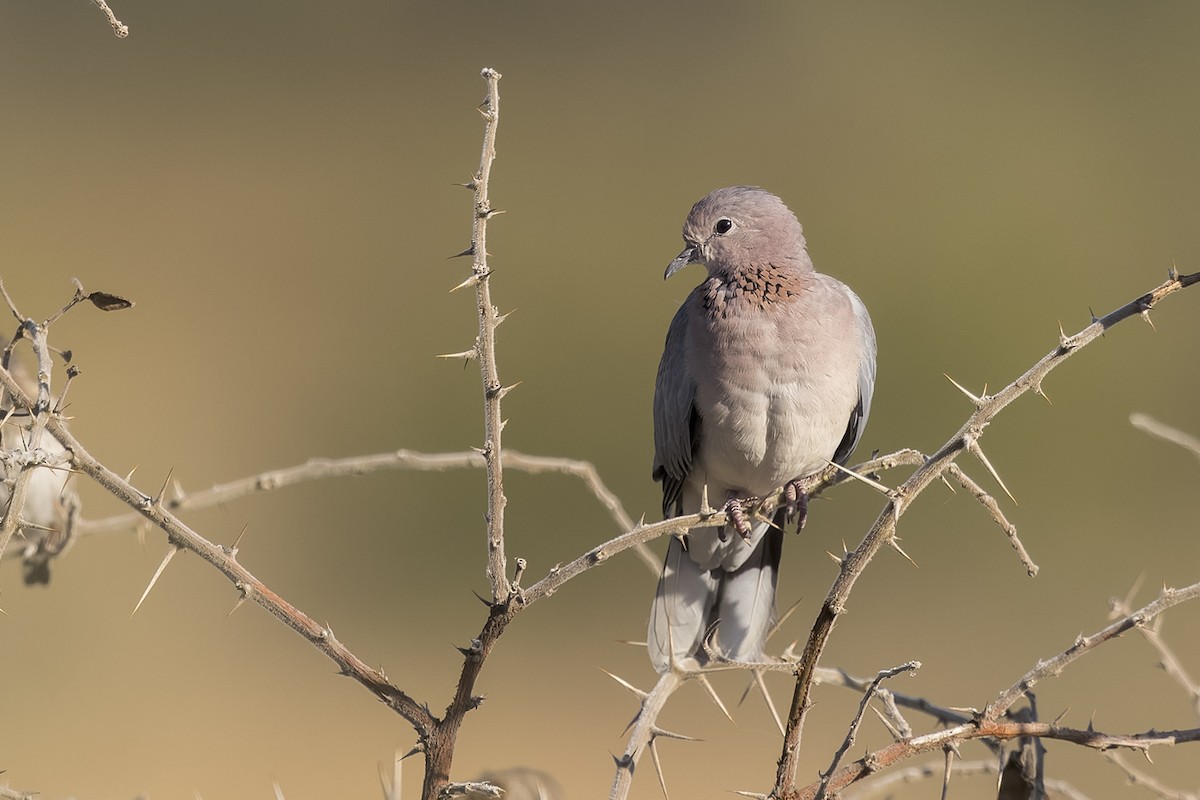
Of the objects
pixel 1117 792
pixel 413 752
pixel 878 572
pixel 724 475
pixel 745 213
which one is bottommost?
pixel 413 752

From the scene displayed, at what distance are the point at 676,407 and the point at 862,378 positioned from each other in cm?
46

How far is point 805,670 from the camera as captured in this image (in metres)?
1.49

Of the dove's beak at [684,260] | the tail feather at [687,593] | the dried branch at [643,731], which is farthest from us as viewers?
the tail feather at [687,593]

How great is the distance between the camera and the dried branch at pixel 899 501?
1478mm

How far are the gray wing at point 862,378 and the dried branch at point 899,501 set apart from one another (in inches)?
59.7

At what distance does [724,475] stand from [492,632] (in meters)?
1.75

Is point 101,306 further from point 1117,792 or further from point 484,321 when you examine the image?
point 1117,792

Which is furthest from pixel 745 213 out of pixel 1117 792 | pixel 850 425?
pixel 1117 792

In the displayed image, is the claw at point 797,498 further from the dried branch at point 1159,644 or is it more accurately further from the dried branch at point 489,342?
the dried branch at point 489,342

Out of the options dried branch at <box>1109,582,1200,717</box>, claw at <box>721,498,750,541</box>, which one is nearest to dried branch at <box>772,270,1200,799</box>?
dried branch at <box>1109,582,1200,717</box>

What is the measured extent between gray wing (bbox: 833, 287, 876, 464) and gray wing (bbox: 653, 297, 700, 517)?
38 centimetres

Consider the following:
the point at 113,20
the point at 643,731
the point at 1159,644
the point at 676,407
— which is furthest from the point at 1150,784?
the point at 113,20

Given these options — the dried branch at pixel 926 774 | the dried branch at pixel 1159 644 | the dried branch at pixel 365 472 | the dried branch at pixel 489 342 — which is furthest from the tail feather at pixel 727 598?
the dried branch at pixel 489 342

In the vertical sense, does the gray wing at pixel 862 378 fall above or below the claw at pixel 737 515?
above
